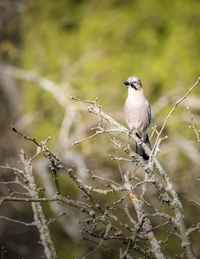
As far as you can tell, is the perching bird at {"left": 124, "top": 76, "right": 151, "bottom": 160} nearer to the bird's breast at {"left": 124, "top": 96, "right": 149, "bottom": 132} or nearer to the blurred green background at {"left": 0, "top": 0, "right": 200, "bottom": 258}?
the bird's breast at {"left": 124, "top": 96, "right": 149, "bottom": 132}

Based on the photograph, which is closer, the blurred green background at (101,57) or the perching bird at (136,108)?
the perching bird at (136,108)

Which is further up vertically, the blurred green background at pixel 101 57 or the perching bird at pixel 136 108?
the blurred green background at pixel 101 57

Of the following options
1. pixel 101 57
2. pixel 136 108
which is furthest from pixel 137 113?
pixel 101 57

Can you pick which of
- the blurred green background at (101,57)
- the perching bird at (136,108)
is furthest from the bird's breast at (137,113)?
the blurred green background at (101,57)

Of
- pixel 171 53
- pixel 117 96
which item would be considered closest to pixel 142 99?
pixel 117 96

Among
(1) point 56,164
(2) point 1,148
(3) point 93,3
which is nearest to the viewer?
(1) point 56,164

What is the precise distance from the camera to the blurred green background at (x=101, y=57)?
7.79 metres

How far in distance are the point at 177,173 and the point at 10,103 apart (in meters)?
7.49

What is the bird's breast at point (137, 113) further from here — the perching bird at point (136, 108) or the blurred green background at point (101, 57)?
the blurred green background at point (101, 57)

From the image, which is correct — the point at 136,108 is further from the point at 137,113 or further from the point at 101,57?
the point at 101,57

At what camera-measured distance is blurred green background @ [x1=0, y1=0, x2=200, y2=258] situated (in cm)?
779

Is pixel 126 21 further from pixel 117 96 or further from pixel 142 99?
pixel 142 99

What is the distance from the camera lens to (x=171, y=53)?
29.4 ft

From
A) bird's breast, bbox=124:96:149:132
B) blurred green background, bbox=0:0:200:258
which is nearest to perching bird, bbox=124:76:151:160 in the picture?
bird's breast, bbox=124:96:149:132
